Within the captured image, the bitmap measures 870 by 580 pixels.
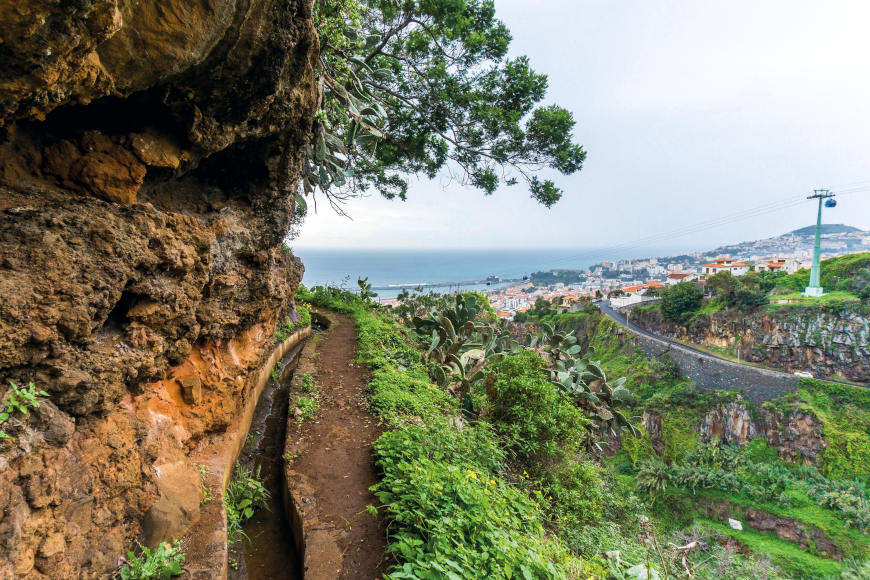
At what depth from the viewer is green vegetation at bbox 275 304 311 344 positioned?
6646mm

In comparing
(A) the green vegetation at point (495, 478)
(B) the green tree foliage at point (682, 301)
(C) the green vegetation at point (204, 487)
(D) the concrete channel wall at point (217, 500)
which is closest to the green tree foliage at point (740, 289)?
(B) the green tree foliage at point (682, 301)

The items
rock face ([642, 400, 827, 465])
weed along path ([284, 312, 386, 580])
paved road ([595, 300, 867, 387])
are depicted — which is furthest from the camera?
paved road ([595, 300, 867, 387])

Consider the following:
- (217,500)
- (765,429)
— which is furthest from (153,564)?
(765,429)

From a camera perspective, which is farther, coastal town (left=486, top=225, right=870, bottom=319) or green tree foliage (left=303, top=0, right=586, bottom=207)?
coastal town (left=486, top=225, right=870, bottom=319)

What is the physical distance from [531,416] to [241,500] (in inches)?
136

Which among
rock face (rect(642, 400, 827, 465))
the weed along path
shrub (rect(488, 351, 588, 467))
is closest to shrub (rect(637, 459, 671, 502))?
rock face (rect(642, 400, 827, 465))

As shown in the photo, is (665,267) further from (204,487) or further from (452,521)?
(204,487)

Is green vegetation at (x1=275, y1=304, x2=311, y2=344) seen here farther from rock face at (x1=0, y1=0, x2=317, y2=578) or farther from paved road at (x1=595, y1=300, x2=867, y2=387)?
paved road at (x1=595, y1=300, x2=867, y2=387)

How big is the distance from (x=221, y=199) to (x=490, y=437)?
3815mm

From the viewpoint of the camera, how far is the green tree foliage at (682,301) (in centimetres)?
3441

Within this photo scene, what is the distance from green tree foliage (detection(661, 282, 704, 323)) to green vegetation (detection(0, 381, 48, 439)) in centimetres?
4003

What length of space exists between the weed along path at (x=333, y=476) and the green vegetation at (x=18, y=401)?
5.60 ft

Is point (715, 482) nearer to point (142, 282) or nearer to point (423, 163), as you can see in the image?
point (423, 163)

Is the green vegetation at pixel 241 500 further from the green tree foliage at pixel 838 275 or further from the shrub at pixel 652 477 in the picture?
the green tree foliage at pixel 838 275
